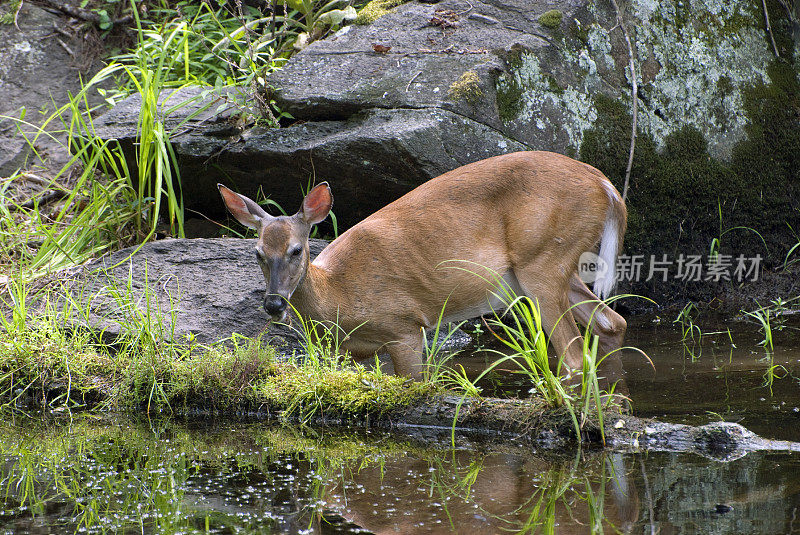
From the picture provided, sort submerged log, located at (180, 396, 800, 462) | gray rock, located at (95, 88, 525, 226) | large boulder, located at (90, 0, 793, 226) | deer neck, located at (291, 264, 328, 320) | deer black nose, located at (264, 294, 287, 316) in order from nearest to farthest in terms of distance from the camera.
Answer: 1. submerged log, located at (180, 396, 800, 462)
2. deer black nose, located at (264, 294, 287, 316)
3. deer neck, located at (291, 264, 328, 320)
4. gray rock, located at (95, 88, 525, 226)
5. large boulder, located at (90, 0, 793, 226)

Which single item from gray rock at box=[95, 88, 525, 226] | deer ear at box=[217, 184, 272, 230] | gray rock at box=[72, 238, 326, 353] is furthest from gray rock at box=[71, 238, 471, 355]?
deer ear at box=[217, 184, 272, 230]

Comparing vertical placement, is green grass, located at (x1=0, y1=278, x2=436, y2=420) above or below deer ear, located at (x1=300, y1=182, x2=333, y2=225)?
below

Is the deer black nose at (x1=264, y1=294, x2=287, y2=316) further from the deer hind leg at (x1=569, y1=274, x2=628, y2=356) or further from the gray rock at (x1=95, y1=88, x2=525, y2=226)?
the deer hind leg at (x1=569, y1=274, x2=628, y2=356)

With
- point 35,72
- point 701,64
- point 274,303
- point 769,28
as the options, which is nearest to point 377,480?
point 274,303

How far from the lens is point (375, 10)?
7832 mm

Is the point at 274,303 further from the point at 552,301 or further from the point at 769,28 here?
the point at 769,28

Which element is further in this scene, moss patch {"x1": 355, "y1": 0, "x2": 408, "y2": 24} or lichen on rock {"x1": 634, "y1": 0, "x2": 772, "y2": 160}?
moss patch {"x1": 355, "y1": 0, "x2": 408, "y2": 24}

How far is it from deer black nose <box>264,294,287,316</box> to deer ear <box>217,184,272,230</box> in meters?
0.60

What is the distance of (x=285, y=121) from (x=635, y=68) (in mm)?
2841

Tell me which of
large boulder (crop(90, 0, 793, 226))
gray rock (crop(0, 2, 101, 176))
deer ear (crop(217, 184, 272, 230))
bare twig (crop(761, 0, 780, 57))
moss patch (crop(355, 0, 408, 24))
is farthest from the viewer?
gray rock (crop(0, 2, 101, 176))

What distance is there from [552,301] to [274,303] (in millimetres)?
1738

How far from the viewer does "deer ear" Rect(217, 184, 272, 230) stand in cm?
529

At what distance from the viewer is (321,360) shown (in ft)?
17.1

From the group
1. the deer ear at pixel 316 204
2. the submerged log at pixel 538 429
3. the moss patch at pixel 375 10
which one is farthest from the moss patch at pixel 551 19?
the submerged log at pixel 538 429
